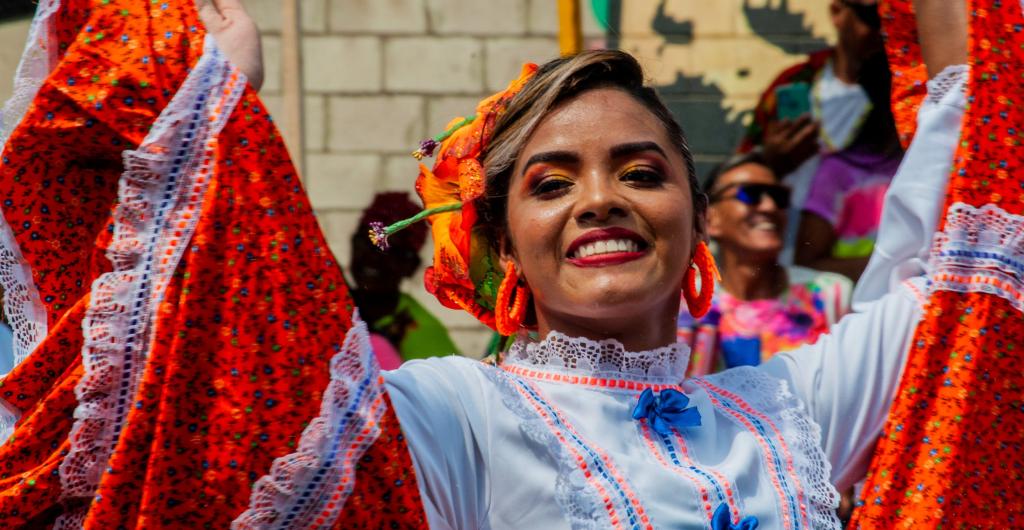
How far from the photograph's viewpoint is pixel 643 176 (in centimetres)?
241

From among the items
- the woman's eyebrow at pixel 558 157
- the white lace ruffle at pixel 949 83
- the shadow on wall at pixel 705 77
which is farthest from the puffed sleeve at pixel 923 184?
the shadow on wall at pixel 705 77

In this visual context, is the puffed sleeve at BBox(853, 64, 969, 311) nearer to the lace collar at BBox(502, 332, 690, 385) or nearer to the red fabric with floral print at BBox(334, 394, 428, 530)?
the lace collar at BBox(502, 332, 690, 385)

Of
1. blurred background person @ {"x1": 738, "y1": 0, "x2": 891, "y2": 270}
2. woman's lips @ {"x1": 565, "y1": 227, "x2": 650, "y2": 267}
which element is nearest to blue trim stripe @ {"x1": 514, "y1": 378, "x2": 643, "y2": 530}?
woman's lips @ {"x1": 565, "y1": 227, "x2": 650, "y2": 267}

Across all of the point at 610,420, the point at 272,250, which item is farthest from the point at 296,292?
the point at 610,420

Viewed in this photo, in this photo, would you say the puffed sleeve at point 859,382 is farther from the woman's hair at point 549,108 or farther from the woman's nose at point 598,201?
the woman's nose at point 598,201

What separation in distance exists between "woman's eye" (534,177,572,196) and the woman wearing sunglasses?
1729mm

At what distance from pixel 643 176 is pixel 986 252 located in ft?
2.01

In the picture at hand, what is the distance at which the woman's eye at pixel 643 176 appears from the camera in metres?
2.40

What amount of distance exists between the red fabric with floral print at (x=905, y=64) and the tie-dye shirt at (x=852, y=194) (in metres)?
2.28

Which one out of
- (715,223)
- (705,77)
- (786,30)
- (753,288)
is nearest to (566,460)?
(753,288)

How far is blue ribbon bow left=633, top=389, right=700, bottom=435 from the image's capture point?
2369mm

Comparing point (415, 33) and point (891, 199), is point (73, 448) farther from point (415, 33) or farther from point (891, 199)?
point (415, 33)

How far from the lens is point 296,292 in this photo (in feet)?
6.53

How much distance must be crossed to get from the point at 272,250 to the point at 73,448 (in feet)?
1.25
